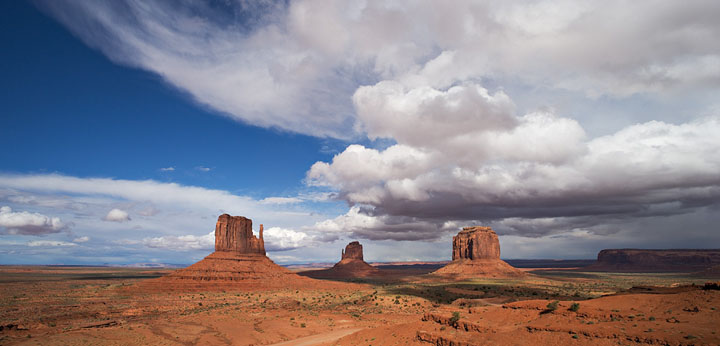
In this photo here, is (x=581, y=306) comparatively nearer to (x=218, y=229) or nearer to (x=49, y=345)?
(x=49, y=345)

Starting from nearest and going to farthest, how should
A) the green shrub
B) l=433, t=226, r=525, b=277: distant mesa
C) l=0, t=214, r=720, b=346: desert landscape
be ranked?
l=0, t=214, r=720, b=346: desert landscape, the green shrub, l=433, t=226, r=525, b=277: distant mesa

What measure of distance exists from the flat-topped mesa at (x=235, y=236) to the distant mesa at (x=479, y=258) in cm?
9445

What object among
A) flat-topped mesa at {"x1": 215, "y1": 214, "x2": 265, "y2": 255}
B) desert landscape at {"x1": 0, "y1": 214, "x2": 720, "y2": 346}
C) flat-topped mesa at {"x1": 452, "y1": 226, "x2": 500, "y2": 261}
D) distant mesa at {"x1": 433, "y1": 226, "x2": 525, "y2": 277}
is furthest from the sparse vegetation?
flat-topped mesa at {"x1": 452, "y1": 226, "x2": 500, "y2": 261}

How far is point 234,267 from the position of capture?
11362cm

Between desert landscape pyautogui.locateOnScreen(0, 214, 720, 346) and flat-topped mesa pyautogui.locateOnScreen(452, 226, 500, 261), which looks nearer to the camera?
desert landscape pyautogui.locateOnScreen(0, 214, 720, 346)

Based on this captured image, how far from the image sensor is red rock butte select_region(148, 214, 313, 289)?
333 ft

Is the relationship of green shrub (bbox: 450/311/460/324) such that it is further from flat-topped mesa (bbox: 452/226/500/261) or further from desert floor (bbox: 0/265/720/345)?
flat-topped mesa (bbox: 452/226/500/261)

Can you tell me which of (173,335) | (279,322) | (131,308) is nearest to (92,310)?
(131,308)

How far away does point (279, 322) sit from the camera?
50.3 m

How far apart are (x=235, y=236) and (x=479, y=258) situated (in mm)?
124227

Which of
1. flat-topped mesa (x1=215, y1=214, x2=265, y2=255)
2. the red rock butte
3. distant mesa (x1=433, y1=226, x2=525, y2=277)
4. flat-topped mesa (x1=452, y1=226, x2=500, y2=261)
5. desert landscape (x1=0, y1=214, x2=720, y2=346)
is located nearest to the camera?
desert landscape (x1=0, y1=214, x2=720, y2=346)

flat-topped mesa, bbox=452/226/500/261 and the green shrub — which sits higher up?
the green shrub

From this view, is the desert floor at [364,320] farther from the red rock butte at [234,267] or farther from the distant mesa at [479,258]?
the distant mesa at [479,258]

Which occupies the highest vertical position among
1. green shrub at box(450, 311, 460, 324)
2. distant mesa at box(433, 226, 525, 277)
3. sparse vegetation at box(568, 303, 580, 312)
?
sparse vegetation at box(568, 303, 580, 312)
